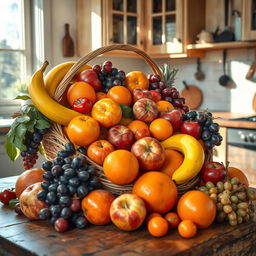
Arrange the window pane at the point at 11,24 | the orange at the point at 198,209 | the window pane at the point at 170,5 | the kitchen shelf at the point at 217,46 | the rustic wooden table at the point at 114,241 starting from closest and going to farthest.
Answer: the rustic wooden table at the point at 114,241
the orange at the point at 198,209
the kitchen shelf at the point at 217,46
the window pane at the point at 11,24
the window pane at the point at 170,5

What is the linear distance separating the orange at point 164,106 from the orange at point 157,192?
32cm

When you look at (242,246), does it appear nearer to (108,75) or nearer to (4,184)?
(108,75)

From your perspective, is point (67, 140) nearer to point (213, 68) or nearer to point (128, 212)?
point (128, 212)

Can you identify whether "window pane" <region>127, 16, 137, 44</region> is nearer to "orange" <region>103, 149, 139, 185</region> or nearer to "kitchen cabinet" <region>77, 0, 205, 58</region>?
"kitchen cabinet" <region>77, 0, 205, 58</region>

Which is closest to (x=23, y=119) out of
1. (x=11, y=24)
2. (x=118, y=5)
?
(x=11, y=24)

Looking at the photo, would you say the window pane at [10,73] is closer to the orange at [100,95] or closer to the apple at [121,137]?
the orange at [100,95]

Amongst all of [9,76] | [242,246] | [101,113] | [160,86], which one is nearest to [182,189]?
[242,246]

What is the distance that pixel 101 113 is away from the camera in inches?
50.6

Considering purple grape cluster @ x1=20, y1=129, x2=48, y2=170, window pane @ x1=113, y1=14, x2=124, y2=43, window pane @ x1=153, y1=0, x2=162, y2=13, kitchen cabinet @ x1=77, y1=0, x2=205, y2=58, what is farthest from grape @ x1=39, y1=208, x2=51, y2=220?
window pane @ x1=153, y1=0, x2=162, y2=13

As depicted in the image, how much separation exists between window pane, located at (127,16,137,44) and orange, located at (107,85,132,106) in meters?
2.74

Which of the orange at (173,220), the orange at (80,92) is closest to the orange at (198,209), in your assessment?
the orange at (173,220)

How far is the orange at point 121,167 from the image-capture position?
1.15 m

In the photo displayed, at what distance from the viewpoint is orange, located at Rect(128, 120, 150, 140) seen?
4.17 feet

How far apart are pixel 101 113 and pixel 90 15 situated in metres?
2.81
